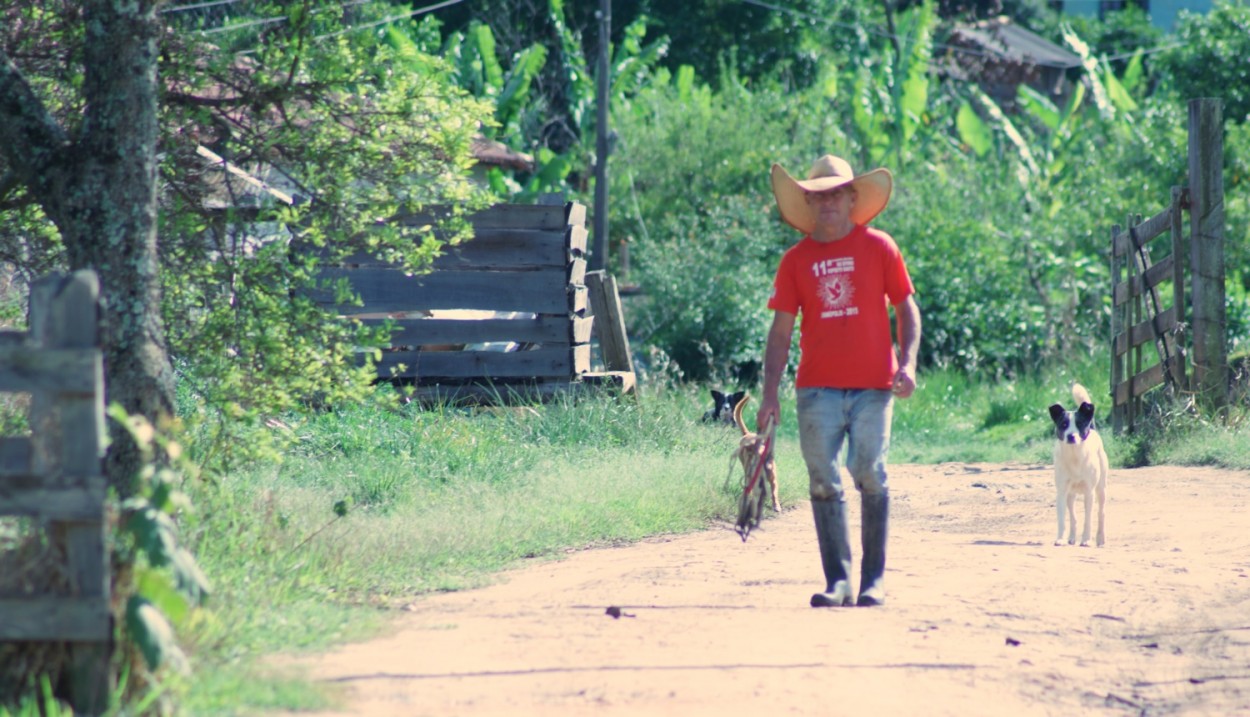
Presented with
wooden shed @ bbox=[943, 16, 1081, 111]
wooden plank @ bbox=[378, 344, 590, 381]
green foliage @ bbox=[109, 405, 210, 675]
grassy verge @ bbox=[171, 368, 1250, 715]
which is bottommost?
grassy verge @ bbox=[171, 368, 1250, 715]

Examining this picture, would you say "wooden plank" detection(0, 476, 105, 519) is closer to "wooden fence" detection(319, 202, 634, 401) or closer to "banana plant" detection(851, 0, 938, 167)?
"wooden fence" detection(319, 202, 634, 401)

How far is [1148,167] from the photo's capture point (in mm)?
20250

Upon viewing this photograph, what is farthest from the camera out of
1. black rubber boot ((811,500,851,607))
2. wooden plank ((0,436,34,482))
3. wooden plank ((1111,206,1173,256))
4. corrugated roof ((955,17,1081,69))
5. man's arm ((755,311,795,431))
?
corrugated roof ((955,17,1081,69))

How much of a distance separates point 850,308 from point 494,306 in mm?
6736

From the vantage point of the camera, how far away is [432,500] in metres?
8.93

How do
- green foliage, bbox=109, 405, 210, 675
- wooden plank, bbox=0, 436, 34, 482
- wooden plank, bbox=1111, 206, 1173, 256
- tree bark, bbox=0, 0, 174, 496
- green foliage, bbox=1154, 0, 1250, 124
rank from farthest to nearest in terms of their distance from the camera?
1. green foliage, bbox=1154, 0, 1250, 124
2. wooden plank, bbox=1111, 206, 1173, 256
3. tree bark, bbox=0, 0, 174, 496
4. wooden plank, bbox=0, 436, 34, 482
5. green foliage, bbox=109, 405, 210, 675

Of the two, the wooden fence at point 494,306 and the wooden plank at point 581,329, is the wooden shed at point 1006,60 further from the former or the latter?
the wooden fence at point 494,306

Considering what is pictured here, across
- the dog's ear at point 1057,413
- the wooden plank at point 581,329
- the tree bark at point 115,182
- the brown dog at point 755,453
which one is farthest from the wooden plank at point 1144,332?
the tree bark at point 115,182

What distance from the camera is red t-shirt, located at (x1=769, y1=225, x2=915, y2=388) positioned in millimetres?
6250

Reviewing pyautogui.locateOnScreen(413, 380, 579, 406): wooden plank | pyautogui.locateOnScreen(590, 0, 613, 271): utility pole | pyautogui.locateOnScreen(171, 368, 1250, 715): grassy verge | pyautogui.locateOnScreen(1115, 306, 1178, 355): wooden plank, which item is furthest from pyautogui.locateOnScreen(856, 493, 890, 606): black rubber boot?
pyautogui.locateOnScreen(590, 0, 613, 271): utility pole

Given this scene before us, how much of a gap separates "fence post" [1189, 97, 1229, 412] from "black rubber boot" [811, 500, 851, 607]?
7.88 meters

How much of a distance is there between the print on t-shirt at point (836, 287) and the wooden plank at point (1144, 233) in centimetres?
785

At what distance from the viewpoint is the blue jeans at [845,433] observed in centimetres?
627

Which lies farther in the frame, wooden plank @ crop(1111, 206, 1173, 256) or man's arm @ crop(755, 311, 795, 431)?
wooden plank @ crop(1111, 206, 1173, 256)
